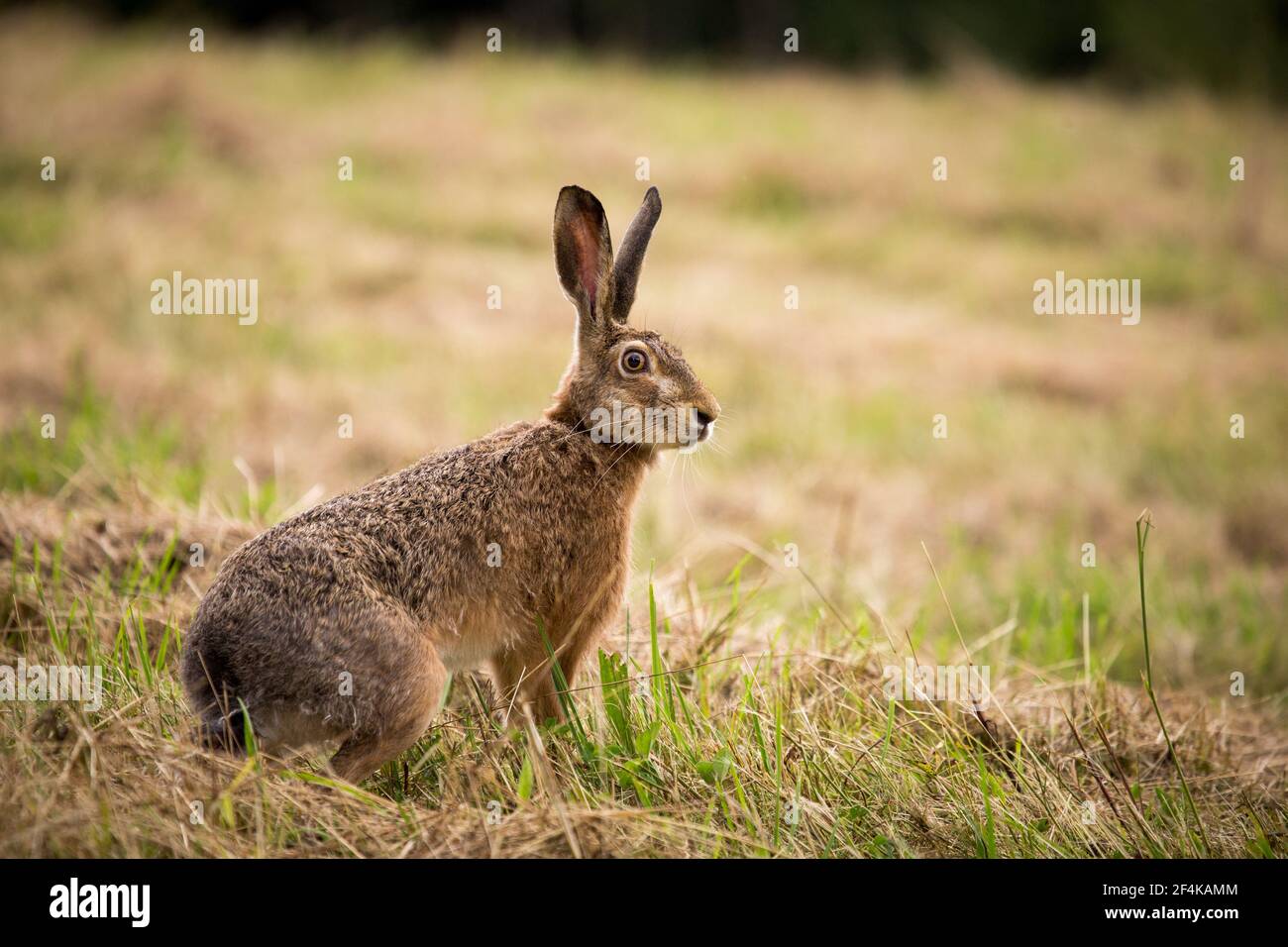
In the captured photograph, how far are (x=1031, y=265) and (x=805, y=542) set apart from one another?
21.6ft

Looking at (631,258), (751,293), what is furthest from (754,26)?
(631,258)

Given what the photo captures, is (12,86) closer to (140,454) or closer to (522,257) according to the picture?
(522,257)

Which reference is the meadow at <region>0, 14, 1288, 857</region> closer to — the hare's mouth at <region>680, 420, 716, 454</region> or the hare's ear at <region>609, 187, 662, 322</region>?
the hare's mouth at <region>680, 420, 716, 454</region>

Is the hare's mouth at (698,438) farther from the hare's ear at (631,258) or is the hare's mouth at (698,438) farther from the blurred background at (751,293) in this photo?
the blurred background at (751,293)

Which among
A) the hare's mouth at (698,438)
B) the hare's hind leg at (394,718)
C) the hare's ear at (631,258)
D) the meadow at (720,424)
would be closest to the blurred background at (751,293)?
the meadow at (720,424)

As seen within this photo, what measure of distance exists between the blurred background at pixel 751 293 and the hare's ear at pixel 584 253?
0.96m

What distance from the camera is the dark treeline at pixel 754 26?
20641mm

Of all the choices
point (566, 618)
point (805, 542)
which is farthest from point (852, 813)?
point (805, 542)

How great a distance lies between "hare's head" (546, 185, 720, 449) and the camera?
362 centimetres

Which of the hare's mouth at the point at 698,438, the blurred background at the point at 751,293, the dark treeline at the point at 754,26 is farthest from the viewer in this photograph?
the dark treeline at the point at 754,26

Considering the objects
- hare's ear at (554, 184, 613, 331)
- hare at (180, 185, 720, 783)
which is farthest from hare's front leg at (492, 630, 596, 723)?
hare's ear at (554, 184, 613, 331)

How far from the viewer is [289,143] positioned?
1320 centimetres

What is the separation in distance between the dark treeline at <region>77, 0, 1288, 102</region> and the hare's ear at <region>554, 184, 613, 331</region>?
16.6 m

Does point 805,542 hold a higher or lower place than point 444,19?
lower
